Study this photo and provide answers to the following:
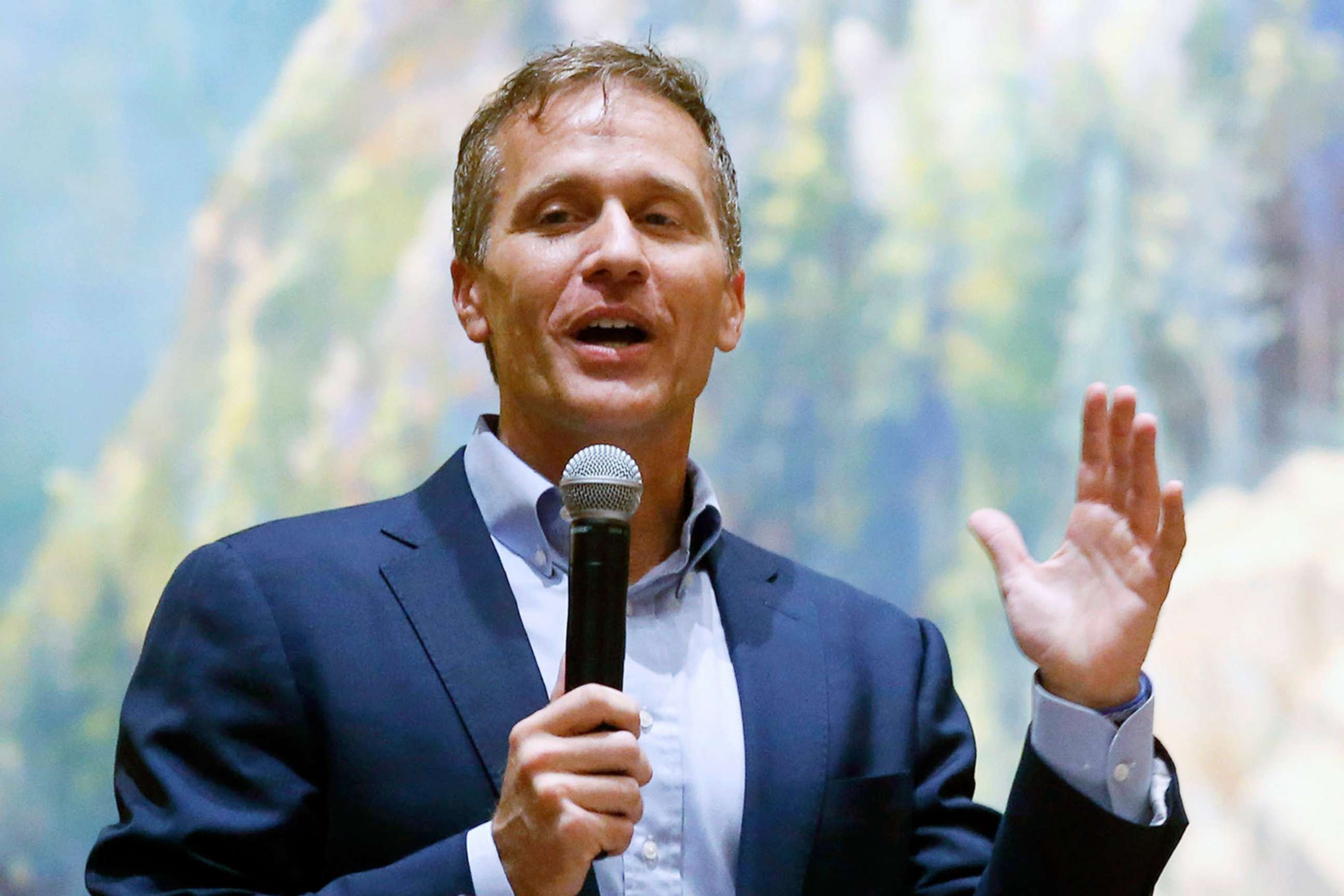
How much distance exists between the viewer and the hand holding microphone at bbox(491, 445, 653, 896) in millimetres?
1413

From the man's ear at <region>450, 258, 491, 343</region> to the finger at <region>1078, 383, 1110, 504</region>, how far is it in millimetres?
941

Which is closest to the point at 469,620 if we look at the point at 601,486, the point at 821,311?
the point at 601,486

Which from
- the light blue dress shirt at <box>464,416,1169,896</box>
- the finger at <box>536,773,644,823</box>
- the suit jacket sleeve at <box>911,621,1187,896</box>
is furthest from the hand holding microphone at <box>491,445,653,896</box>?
the suit jacket sleeve at <box>911,621,1187,896</box>

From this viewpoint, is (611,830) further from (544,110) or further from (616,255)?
(544,110)

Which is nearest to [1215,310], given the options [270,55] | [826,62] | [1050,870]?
[826,62]

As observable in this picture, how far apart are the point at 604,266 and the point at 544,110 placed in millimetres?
330

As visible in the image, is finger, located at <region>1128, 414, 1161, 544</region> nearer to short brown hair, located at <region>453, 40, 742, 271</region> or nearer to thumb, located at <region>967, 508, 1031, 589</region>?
thumb, located at <region>967, 508, 1031, 589</region>

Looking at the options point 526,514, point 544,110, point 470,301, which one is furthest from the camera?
point 470,301

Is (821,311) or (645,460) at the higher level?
(821,311)

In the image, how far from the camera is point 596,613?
145 centimetres

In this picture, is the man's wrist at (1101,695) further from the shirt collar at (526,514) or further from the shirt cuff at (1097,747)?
the shirt collar at (526,514)

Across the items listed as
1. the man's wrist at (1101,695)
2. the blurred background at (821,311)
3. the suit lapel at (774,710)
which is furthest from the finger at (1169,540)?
the blurred background at (821,311)

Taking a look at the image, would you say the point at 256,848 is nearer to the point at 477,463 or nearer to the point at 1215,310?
the point at 477,463

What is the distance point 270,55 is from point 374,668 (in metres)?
3.06
